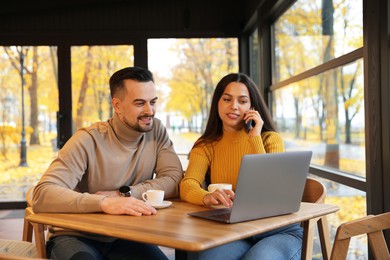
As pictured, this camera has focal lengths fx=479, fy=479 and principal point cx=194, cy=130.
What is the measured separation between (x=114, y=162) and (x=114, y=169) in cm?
3

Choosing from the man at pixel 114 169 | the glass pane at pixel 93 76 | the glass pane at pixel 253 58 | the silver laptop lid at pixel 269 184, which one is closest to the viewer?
the silver laptop lid at pixel 269 184

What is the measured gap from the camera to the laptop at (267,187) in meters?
1.48

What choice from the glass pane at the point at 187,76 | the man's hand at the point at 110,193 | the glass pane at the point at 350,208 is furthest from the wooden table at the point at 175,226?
the glass pane at the point at 187,76

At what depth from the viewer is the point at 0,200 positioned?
6.27m

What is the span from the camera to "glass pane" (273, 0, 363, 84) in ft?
9.49

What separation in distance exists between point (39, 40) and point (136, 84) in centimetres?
454

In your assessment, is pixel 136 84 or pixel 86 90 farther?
pixel 86 90

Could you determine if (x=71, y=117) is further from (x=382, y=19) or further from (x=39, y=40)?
(x=382, y=19)

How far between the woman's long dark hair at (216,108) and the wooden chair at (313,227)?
37 cm

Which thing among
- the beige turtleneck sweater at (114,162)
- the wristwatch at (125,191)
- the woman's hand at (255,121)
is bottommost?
the wristwatch at (125,191)

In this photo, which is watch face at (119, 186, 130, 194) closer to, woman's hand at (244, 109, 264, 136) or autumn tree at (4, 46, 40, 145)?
woman's hand at (244, 109, 264, 136)

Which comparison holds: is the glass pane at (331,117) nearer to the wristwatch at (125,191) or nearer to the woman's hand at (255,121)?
the woman's hand at (255,121)

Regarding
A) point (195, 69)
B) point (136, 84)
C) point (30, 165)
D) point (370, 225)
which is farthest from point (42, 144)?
point (370, 225)

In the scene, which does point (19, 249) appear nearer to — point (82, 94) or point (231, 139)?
point (231, 139)
